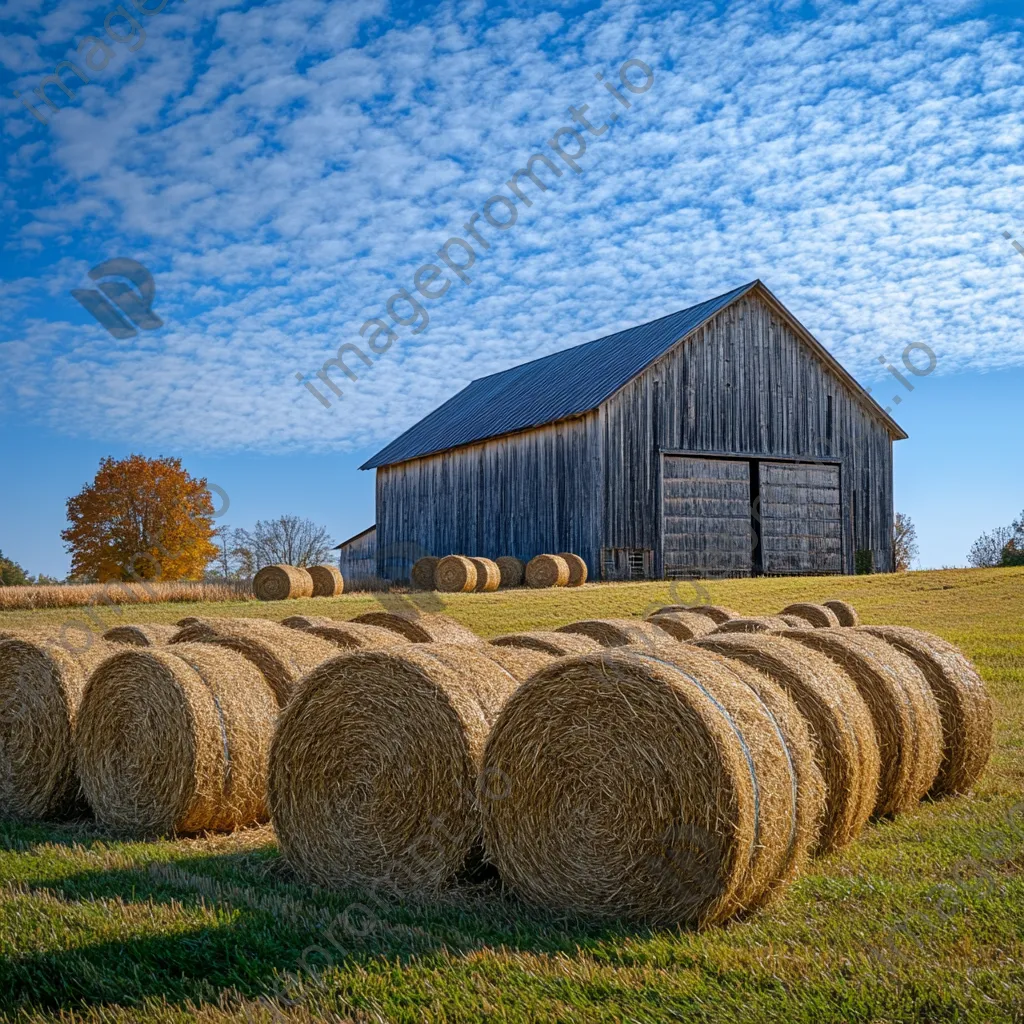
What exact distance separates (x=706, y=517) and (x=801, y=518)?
3.46 meters

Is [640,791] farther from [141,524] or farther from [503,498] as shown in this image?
[141,524]

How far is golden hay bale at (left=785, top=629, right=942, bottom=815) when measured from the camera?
750cm

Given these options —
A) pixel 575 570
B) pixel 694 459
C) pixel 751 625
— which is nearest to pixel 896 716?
pixel 751 625

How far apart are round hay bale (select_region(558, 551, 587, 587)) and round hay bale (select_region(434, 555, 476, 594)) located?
2659mm

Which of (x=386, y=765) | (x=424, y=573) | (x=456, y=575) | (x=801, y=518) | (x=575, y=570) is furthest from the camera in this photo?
(x=424, y=573)

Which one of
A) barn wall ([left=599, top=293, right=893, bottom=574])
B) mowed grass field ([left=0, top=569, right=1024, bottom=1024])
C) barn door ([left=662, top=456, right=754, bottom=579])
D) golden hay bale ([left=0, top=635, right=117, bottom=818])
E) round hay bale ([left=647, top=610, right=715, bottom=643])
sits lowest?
mowed grass field ([left=0, top=569, right=1024, bottom=1024])

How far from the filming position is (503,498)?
110 feet

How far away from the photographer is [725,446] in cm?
3131

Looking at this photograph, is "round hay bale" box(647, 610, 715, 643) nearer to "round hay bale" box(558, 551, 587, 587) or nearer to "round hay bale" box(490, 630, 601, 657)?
"round hay bale" box(490, 630, 601, 657)

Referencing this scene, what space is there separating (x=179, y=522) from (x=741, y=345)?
27.9 meters

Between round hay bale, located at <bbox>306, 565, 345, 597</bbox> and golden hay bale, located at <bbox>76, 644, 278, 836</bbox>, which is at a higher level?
round hay bale, located at <bbox>306, 565, 345, 597</bbox>

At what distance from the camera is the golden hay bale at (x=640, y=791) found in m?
5.23

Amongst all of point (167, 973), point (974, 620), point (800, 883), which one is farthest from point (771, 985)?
point (974, 620)

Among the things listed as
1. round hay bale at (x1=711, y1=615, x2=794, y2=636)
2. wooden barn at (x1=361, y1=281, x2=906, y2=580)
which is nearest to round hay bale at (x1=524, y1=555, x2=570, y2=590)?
wooden barn at (x1=361, y1=281, x2=906, y2=580)
